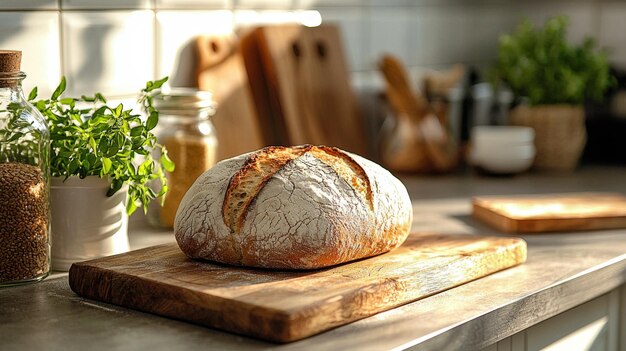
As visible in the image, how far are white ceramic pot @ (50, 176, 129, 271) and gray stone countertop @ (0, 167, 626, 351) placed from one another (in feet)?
0.12

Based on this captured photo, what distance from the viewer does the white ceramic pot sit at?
120 cm

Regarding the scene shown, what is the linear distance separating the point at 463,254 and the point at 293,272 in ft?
0.78

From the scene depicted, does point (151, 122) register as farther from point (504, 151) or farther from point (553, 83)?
point (553, 83)

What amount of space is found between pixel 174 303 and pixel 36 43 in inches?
23.1

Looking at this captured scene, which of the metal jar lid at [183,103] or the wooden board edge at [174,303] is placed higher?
the metal jar lid at [183,103]

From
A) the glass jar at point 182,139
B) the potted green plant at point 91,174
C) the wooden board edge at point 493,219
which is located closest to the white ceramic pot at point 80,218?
the potted green plant at point 91,174

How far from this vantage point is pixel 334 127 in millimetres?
1964

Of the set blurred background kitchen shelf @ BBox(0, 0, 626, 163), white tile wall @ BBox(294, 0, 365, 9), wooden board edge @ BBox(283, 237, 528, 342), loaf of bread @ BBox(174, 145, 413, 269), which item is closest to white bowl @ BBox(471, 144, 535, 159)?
blurred background kitchen shelf @ BBox(0, 0, 626, 163)

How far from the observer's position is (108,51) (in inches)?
60.1

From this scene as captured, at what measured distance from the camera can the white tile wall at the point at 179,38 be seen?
1.63 m

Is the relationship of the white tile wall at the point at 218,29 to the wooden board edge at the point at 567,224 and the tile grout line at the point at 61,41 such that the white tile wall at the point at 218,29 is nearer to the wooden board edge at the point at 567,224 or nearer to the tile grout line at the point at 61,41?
the tile grout line at the point at 61,41

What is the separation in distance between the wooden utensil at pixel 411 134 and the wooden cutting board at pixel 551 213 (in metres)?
0.32

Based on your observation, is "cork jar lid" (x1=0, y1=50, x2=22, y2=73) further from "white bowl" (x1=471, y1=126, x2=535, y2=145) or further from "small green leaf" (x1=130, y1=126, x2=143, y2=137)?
"white bowl" (x1=471, y1=126, x2=535, y2=145)

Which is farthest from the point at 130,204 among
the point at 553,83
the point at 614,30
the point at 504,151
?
the point at 614,30
